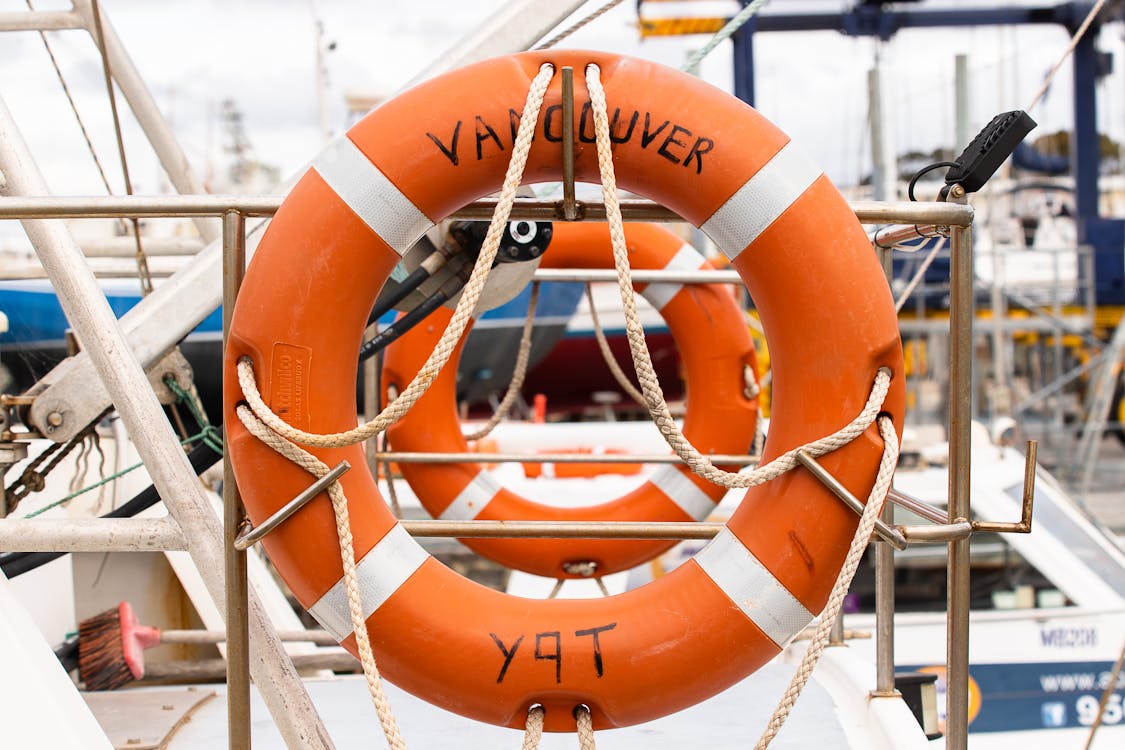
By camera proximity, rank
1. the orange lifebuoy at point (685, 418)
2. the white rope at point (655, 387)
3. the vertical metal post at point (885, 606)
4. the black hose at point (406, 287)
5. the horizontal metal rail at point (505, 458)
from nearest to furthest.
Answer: the white rope at point (655, 387) → the vertical metal post at point (885, 606) → the black hose at point (406, 287) → the horizontal metal rail at point (505, 458) → the orange lifebuoy at point (685, 418)

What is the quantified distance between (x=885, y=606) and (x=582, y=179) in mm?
925

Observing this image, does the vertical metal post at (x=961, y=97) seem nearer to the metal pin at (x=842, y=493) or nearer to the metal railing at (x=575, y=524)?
the metal railing at (x=575, y=524)

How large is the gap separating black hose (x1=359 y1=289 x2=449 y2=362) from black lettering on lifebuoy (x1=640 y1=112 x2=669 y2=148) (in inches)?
29.5

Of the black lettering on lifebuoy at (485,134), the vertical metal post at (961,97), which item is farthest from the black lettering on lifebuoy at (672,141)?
the vertical metal post at (961,97)

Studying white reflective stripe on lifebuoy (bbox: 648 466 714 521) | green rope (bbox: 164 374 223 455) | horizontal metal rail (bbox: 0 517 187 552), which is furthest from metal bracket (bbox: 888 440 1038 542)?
green rope (bbox: 164 374 223 455)

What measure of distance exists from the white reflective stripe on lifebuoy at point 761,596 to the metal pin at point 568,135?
0.54 metres

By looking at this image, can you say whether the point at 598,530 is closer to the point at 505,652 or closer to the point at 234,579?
the point at 505,652

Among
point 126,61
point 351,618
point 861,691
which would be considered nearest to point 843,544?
point 351,618

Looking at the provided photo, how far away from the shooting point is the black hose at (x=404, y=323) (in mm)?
2029

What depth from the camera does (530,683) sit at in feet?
4.50

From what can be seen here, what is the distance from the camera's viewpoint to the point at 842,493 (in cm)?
134

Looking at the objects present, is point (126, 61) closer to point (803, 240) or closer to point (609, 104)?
point (609, 104)

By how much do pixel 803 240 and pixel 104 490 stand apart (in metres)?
2.18

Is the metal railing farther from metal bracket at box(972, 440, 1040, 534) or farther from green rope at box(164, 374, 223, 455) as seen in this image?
green rope at box(164, 374, 223, 455)
